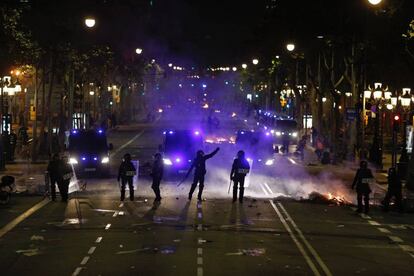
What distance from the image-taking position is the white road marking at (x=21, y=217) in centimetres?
1931

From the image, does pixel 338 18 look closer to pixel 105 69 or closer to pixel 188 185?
pixel 188 185

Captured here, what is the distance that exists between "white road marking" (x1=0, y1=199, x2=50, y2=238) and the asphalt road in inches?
1.0

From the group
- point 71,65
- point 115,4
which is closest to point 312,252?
point 71,65

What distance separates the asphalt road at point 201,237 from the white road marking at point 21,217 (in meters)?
0.03

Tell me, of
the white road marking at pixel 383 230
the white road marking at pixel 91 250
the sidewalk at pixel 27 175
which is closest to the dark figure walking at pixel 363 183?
the white road marking at pixel 383 230

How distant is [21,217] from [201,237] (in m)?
5.72

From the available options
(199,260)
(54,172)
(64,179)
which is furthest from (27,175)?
(199,260)

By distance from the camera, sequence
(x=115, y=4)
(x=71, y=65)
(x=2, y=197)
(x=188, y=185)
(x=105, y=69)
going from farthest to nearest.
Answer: (x=115, y=4)
(x=105, y=69)
(x=71, y=65)
(x=188, y=185)
(x=2, y=197)

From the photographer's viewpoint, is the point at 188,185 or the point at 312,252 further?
the point at 188,185

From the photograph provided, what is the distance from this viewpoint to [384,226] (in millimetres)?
21406

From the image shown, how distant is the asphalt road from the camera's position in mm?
14945

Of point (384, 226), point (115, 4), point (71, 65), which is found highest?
point (115, 4)

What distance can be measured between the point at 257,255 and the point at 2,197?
423 inches

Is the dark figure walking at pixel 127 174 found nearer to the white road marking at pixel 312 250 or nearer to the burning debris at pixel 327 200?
the white road marking at pixel 312 250
